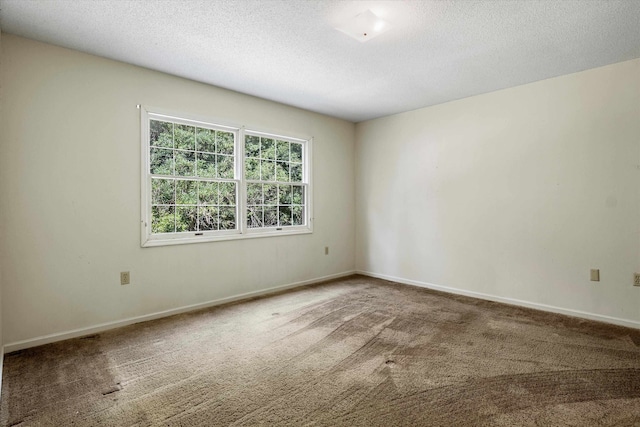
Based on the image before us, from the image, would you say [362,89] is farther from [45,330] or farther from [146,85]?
[45,330]

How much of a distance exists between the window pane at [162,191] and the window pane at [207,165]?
350 millimetres

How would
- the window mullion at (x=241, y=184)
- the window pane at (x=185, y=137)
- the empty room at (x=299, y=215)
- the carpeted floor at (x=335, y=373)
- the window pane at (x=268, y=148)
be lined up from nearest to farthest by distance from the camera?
the carpeted floor at (x=335, y=373), the empty room at (x=299, y=215), the window pane at (x=185, y=137), the window mullion at (x=241, y=184), the window pane at (x=268, y=148)

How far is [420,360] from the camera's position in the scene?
7.89ft

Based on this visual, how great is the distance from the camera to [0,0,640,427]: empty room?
6.82ft

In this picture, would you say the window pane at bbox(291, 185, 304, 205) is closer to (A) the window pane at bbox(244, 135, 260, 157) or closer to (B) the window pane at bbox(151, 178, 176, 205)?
(A) the window pane at bbox(244, 135, 260, 157)

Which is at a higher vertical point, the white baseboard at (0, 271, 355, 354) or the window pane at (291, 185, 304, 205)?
the window pane at (291, 185, 304, 205)

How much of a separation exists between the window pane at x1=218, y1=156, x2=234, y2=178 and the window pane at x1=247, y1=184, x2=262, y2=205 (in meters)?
0.30

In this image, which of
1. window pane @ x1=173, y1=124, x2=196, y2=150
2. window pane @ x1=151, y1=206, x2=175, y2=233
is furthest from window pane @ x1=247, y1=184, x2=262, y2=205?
window pane @ x1=151, y1=206, x2=175, y2=233

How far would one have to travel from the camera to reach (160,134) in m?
3.44

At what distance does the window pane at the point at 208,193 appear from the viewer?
12.3 feet

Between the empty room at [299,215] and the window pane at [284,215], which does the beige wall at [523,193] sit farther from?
the window pane at [284,215]

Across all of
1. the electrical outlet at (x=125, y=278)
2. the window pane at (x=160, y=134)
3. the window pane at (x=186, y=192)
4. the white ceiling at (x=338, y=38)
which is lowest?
the electrical outlet at (x=125, y=278)

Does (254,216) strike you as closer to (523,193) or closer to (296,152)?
(296,152)

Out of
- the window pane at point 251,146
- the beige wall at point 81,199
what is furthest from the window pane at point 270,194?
the beige wall at point 81,199
